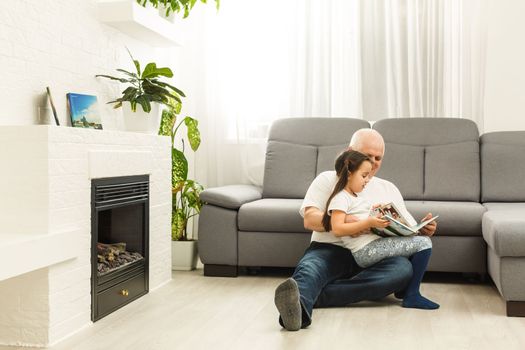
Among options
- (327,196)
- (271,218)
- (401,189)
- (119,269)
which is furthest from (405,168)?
(119,269)

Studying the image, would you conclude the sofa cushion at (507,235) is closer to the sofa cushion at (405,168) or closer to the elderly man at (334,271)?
the elderly man at (334,271)

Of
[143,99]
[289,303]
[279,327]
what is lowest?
[279,327]

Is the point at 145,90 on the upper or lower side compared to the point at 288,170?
upper

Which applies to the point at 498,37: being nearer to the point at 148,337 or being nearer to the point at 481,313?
the point at 481,313

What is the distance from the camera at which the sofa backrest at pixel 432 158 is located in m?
4.23

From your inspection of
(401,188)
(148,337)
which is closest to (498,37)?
(401,188)

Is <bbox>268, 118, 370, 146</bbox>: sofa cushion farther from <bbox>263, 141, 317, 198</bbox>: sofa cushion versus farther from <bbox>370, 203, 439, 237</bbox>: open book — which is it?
<bbox>370, 203, 439, 237</bbox>: open book

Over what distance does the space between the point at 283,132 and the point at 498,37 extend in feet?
5.45

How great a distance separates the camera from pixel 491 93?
466cm

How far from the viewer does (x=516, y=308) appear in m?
3.01

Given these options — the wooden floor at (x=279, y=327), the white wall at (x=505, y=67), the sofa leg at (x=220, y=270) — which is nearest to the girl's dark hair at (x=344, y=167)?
the wooden floor at (x=279, y=327)

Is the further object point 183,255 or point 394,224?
point 183,255

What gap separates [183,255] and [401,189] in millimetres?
1471

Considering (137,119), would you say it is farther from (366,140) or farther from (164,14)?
(366,140)
